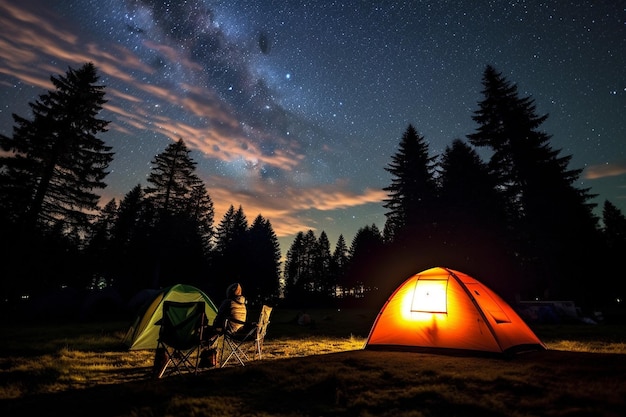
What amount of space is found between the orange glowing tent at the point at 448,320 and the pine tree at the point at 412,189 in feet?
61.4

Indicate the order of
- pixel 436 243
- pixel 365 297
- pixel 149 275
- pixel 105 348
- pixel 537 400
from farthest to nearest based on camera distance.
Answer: pixel 365 297, pixel 149 275, pixel 436 243, pixel 105 348, pixel 537 400

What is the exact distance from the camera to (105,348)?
8.29 m

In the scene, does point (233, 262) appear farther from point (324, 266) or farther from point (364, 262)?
point (324, 266)

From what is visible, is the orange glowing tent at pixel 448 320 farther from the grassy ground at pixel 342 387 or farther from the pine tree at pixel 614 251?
the pine tree at pixel 614 251

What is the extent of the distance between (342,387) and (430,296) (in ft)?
11.8

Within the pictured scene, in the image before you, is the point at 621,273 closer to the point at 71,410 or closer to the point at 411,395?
the point at 411,395

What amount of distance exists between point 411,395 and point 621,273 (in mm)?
40854

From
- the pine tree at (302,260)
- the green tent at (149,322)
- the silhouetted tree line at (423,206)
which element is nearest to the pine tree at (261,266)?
the silhouetted tree line at (423,206)

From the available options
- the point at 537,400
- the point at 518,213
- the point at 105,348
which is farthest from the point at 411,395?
the point at 518,213

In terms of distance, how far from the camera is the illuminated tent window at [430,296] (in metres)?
6.62

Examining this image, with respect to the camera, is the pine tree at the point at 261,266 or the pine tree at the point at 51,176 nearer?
the pine tree at the point at 51,176

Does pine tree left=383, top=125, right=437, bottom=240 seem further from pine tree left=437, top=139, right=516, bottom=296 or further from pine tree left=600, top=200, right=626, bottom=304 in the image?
pine tree left=600, top=200, right=626, bottom=304

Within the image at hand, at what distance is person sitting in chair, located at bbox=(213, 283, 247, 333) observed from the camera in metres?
6.43

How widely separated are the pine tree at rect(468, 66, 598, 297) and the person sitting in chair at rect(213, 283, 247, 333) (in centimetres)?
1968
